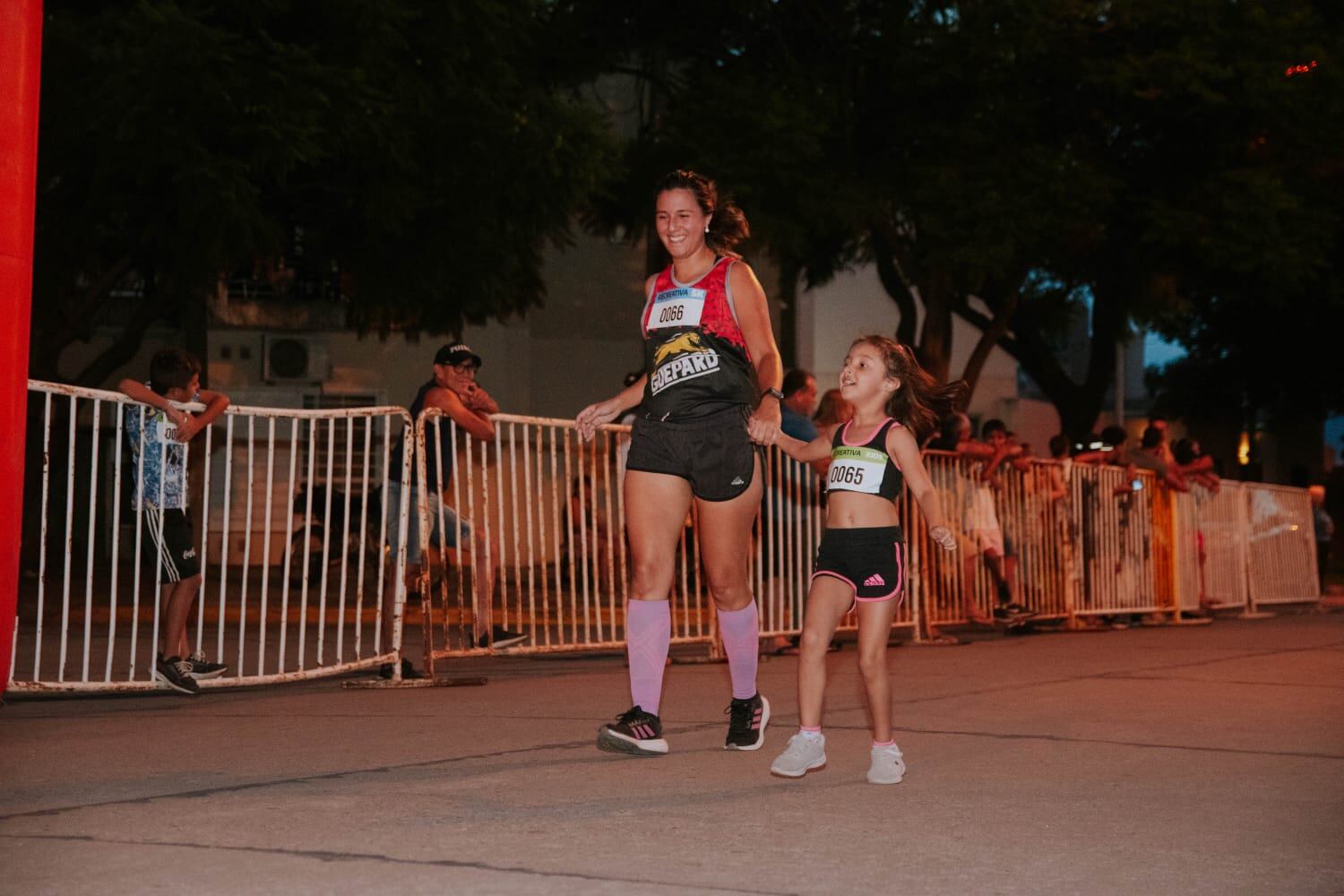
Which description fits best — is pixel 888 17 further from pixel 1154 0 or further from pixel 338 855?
pixel 338 855

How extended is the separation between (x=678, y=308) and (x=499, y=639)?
13.6 feet

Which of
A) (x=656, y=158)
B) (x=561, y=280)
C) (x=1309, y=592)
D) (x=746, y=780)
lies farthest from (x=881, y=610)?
(x=561, y=280)

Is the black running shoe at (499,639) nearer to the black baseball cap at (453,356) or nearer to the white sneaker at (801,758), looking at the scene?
the black baseball cap at (453,356)

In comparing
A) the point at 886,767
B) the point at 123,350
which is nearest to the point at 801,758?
the point at 886,767

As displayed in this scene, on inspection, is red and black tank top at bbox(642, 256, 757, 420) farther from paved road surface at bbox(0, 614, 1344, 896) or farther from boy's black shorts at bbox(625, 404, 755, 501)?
paved road surface at bbox(0, 614, 1344, 896)

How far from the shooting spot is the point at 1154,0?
21.4 meters

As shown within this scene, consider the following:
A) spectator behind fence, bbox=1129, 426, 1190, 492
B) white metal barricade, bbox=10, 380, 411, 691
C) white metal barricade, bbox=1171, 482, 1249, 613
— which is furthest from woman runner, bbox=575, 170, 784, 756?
white metal barricade, bbox=1171, 482, 1249, 613

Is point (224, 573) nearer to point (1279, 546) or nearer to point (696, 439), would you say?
point (696, 439)

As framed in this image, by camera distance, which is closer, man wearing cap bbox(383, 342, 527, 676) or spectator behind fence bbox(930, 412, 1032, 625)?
man wearing cap bbox(383, 342, 527, 676)

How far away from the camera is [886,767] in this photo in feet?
17.8

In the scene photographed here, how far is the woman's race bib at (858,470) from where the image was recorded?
19.2ft

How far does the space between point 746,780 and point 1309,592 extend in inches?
643

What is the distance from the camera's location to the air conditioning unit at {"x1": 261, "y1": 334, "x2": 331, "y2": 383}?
28312mm

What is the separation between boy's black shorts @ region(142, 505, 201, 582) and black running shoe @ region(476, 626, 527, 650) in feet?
6.33
